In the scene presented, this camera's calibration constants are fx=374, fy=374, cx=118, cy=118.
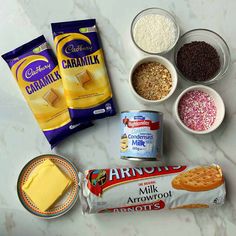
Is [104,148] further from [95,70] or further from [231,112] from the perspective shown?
[231,112]

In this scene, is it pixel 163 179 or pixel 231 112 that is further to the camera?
pixel 231 112

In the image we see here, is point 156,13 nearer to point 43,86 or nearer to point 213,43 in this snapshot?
point 213,43

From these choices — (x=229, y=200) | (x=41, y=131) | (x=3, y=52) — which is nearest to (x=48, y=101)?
(x=41, y=131)

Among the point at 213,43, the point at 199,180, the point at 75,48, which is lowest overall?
the point at 199,180

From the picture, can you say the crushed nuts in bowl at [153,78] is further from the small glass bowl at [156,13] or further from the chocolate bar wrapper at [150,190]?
the chocolate bar wrapper at [150,190]

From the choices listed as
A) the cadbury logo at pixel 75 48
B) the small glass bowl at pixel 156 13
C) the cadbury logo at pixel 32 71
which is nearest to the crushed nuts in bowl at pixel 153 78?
the small glass bowl at pixel 156 13

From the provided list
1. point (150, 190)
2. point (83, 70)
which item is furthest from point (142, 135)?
point (83, 70)

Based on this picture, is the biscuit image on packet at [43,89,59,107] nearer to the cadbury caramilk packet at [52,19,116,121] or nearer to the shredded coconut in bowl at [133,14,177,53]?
the cadbury caramilk packet at [52,19,116,121]
